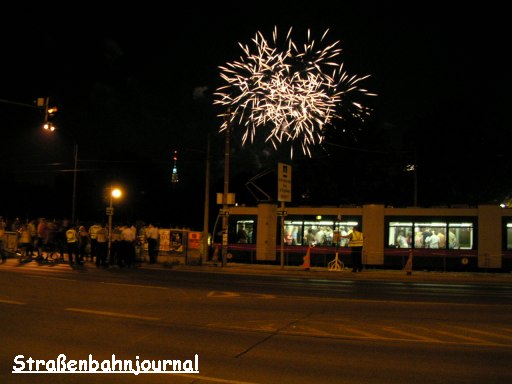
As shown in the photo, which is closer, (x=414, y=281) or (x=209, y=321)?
(x=209, y=321)

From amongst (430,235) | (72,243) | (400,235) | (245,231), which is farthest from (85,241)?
(430,235)

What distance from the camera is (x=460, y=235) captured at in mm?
28266

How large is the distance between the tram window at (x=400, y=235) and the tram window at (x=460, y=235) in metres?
1.80

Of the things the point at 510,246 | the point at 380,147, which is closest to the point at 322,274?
the point at 510,246

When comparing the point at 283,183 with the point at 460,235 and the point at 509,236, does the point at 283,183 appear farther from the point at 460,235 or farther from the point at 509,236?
the point at 509,236

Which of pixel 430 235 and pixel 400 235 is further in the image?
pixel 400 235

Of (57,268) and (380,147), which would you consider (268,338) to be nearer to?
(57,268)

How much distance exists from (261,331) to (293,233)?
67.7 feet

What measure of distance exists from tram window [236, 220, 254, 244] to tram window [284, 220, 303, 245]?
1924mm

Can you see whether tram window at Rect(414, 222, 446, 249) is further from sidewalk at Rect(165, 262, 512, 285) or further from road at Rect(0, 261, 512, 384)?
road at Rect(0, 261, 512, 384)

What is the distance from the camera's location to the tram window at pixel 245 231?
32.1m

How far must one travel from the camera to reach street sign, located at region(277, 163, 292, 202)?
27156 mm

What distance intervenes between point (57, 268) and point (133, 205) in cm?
6399

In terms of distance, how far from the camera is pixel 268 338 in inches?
391
